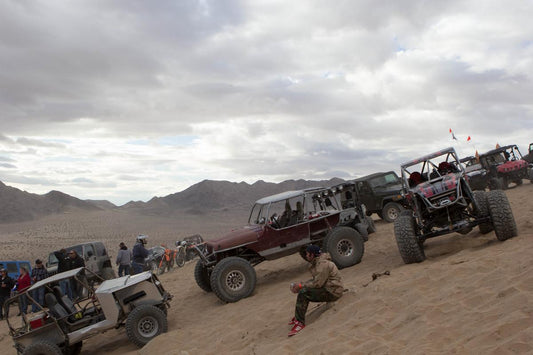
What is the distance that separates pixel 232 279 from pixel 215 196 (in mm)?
67693

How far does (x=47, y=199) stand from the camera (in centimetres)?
7012

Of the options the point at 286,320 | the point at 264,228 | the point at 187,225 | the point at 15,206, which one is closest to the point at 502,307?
the point at 286,320

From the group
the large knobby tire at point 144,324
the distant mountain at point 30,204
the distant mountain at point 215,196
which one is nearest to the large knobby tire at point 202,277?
the large knobby tire at point 144,324

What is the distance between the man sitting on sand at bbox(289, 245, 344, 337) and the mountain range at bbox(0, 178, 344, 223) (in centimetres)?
5952

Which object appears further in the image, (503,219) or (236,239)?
(236,239)

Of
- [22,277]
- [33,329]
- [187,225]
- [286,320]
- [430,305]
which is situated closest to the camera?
[430,305]

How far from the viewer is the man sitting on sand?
6215 mm

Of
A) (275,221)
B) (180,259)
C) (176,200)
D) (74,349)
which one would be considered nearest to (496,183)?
(275,221)

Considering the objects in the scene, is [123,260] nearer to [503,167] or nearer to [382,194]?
[382,194]

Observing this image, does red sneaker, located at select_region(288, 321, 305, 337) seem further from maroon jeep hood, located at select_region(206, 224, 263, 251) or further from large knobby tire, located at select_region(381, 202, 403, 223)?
large knobby tire, located at select_region(381, 202, 403, 223)

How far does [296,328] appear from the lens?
20.0ft

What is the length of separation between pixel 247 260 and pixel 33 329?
4.33 m

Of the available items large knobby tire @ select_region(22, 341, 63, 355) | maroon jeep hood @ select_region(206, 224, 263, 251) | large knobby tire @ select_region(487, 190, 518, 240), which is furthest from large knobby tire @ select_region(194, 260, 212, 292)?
large knobby tire @ select_region(487, 190, 518, 240)

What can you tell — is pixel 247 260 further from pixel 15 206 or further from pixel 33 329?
pixel 15 206
